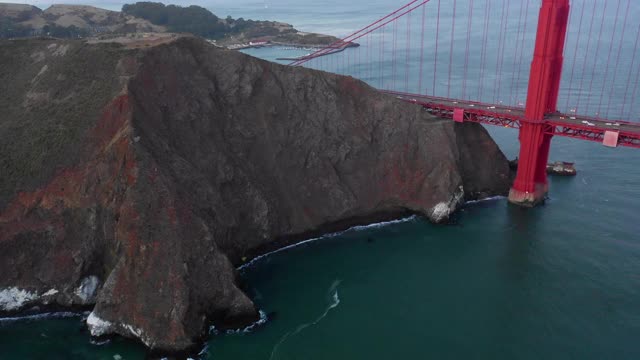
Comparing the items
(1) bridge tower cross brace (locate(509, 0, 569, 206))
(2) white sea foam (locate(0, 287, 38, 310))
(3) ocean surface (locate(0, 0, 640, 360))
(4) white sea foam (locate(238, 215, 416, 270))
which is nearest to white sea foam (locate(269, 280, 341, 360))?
(3) ocean surface (locate(0, 0, 640, 360))

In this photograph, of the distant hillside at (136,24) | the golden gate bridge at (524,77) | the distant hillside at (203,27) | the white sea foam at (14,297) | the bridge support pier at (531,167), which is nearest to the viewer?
the white sea foam at (14,297)

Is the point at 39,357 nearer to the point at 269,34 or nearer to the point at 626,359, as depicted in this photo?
the point at 626,359

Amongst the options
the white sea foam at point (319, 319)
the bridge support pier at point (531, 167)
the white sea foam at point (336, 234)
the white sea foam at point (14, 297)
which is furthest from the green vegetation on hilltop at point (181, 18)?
the white sea foam at point (319, 319)

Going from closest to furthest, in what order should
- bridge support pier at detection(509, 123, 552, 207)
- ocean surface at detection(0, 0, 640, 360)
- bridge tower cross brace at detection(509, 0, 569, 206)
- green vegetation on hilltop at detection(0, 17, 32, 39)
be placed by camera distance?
1. ocean surface at detection(0, 0, 640, 360)
2. bridge tower cross brace at detection(509, 0, 569, 206)
3. bridge support pier at detection(509, 123, 552, 207)
4. green vegetation on hilltop at detection(0, 17, 32, 39)

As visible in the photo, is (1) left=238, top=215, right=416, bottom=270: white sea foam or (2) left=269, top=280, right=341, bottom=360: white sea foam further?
(1) left=238, top=215, right=416, bottom=270: white sea foam

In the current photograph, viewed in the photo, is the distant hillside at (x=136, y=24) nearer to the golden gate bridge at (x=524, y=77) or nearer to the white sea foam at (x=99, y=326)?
the golden gate bridge at (x=524, y=77)

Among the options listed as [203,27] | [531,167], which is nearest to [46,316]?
[531,167]

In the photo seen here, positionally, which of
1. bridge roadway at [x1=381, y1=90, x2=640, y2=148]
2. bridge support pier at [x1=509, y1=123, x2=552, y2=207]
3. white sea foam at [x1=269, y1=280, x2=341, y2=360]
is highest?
bridge roadway at [x1=381, y1=90, x2=640, y2=148]

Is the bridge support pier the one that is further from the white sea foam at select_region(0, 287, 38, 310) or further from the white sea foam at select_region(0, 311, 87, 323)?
the white sea foam at select_region(0, 287, 38, 310)
